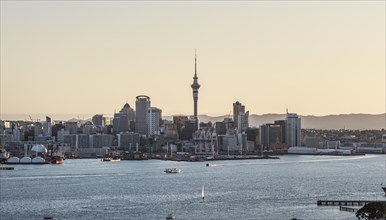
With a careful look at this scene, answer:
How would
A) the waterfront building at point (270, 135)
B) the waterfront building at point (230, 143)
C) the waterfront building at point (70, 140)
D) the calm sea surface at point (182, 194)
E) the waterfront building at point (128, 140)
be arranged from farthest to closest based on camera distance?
the waterfront building at point (270, 135) → the waterfront building at point (128, 140) → the waterfront building at point (70, 140) → the waterfront building at point (230, 143) → the calm sea surface at point (182, 194)

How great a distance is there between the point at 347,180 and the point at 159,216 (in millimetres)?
24124

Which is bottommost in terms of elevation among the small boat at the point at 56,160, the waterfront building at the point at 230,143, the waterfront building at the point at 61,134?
the small boat at the point at 56,160

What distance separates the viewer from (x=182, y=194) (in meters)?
48.2

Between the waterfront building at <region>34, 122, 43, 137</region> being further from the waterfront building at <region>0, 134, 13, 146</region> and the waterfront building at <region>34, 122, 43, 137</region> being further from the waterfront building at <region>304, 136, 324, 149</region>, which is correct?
the waterfront building at <region>304, 136, 324, 149</region>

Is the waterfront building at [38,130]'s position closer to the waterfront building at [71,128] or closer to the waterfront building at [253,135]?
the waterfront building at [71,128]

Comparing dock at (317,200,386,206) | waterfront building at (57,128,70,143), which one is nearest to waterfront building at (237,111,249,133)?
waterfront building at (57,128,70,143)

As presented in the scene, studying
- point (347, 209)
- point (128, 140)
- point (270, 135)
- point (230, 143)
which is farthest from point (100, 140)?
point (347, 209)

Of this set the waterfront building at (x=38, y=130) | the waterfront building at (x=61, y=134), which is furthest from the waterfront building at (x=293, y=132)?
the waterfront building at (x=38, y=130)

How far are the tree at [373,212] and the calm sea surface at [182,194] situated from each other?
88 cm

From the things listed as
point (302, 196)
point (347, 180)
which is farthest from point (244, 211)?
point (347, 180)

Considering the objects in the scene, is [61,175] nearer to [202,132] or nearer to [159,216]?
[159,216]

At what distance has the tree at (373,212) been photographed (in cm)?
3472

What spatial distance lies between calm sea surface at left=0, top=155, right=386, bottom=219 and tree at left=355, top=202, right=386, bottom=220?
877 mm

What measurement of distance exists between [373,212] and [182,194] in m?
14.7
